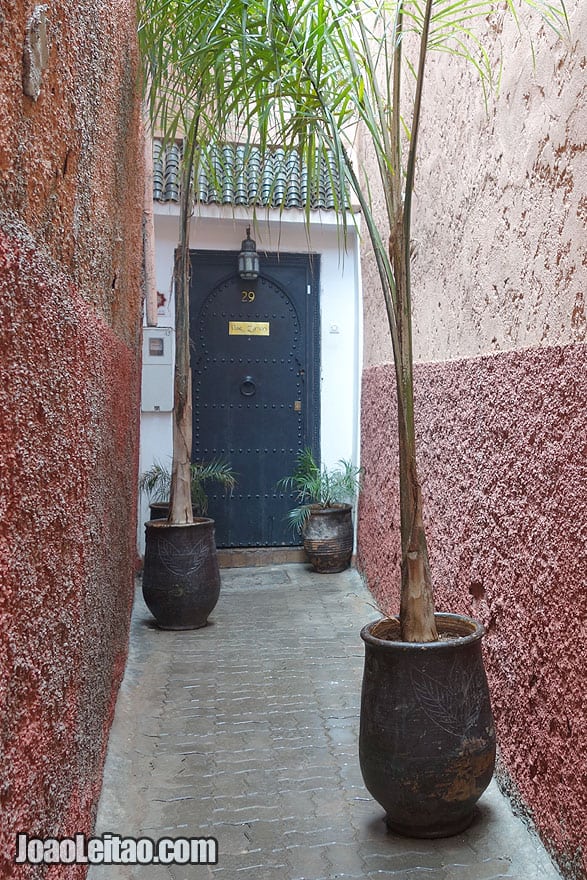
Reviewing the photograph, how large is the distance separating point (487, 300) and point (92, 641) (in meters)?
1.81

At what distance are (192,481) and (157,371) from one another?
953 mm

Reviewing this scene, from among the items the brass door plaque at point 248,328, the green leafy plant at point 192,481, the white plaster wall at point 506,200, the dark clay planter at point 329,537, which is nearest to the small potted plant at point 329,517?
the dark clay planter at point 329,537

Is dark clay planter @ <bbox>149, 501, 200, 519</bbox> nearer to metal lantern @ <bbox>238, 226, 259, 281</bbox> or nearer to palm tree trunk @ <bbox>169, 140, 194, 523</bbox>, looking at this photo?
palm tree trunk @ <bbox>169, 140, 194, 523</bbox>

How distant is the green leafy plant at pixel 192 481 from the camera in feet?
18.1

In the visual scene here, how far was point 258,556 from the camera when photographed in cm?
610

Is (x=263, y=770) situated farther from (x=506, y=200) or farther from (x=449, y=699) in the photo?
(x=506, y=200)

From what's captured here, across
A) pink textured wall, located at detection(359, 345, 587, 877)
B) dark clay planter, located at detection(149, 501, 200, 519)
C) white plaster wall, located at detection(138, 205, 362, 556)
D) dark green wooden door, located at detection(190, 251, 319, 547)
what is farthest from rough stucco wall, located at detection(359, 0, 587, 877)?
dark green wooden door, located at detection(190, 251, 319, 547)

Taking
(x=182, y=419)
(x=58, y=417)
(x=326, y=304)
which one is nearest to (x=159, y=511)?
(x=182, y=419)

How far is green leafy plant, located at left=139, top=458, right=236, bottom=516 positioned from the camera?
217 inches

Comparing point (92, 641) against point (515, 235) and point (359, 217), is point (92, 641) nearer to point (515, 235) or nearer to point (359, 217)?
point (515, 235)

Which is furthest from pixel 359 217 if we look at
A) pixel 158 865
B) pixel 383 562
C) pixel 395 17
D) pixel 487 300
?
pixel 158 865

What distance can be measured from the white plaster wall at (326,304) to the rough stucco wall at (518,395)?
8.54ft

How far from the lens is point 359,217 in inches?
235

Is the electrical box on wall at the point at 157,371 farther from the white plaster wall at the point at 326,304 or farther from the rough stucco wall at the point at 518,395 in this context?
the rough stucco wall at the point at 518,395
